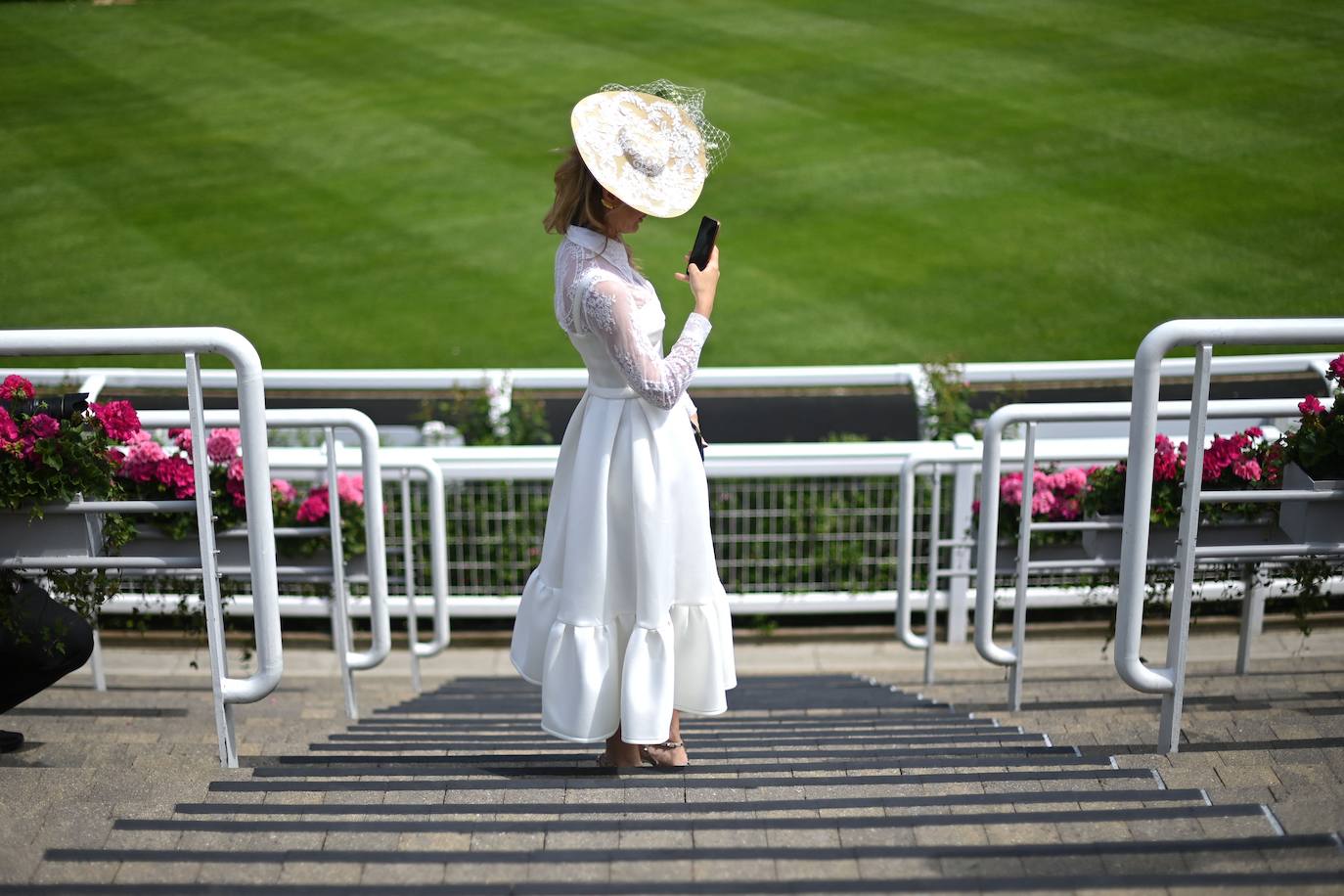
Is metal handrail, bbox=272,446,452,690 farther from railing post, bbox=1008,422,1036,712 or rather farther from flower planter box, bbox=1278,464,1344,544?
flower planter box, bbox=1278,464,1344,544

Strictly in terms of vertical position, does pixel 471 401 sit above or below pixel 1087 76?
below

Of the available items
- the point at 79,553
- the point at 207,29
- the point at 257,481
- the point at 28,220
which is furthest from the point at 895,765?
the point at 207,29

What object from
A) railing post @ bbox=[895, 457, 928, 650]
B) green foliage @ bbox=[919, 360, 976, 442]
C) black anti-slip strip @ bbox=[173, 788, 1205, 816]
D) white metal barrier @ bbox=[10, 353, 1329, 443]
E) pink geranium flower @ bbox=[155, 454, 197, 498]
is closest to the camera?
black anti-slip strip @ bbox=[173, 788, 1205, 816]

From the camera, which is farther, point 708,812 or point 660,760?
point 660,760

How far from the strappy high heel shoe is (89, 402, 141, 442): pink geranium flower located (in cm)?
146

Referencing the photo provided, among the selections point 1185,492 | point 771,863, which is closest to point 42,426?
point 771,863

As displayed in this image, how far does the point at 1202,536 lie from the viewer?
11.8 feet

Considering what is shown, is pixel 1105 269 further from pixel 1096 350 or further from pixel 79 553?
pixel 79 553

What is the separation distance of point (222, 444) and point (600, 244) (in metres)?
1.98

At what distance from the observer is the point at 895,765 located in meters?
3.27

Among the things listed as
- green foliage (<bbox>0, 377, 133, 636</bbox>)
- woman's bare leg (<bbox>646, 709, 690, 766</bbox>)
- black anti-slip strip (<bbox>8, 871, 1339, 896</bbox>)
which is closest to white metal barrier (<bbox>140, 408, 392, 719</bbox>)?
green foliage (<bbox>0, 377, 133, 636</bbox>)

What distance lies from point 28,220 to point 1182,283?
378 inches

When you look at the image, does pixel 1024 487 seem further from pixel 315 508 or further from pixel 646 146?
pixel 315 508

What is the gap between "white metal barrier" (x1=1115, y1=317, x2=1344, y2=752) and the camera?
120 inches
